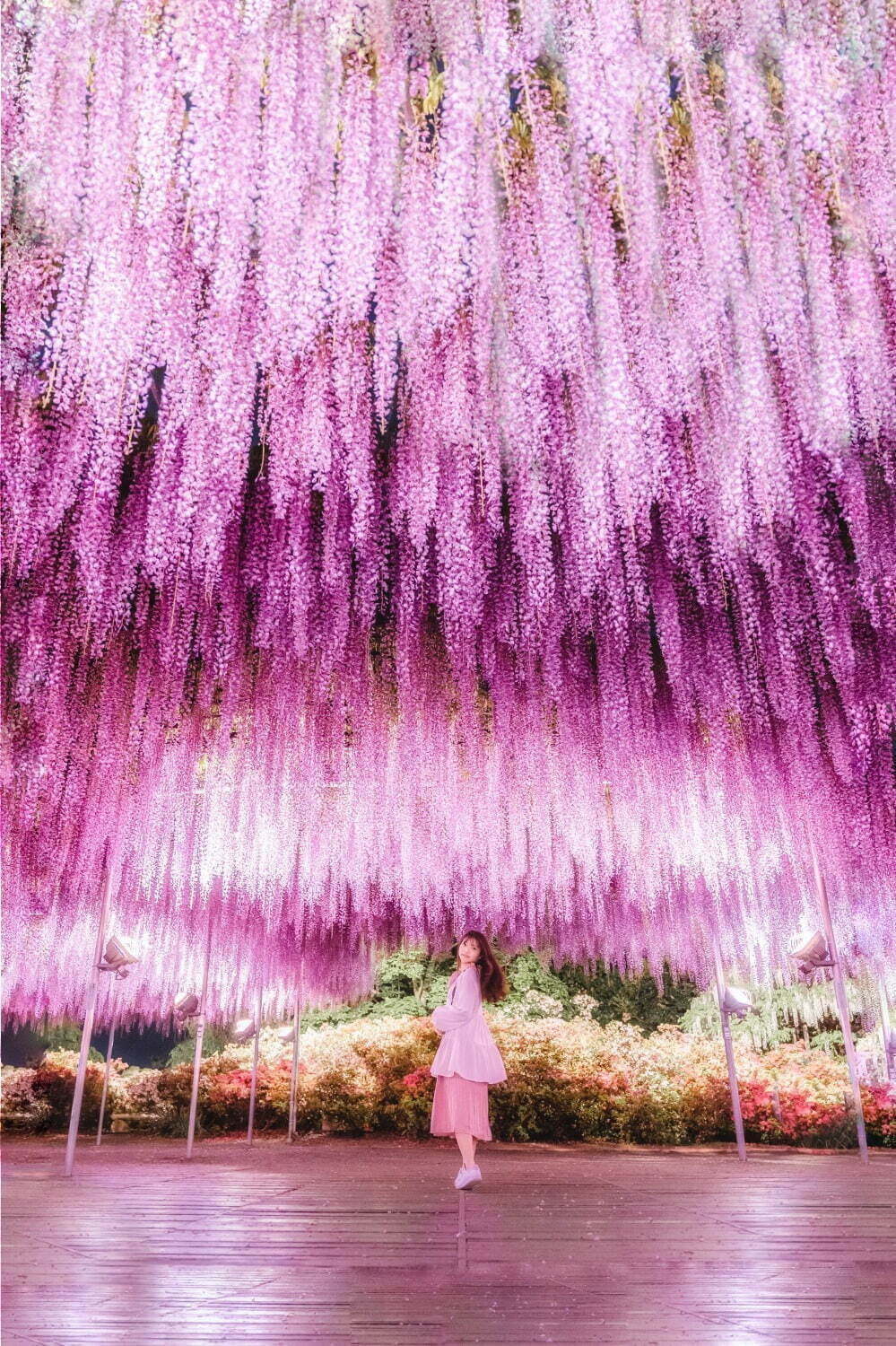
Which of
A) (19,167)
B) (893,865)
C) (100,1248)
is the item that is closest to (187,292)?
(19,167)

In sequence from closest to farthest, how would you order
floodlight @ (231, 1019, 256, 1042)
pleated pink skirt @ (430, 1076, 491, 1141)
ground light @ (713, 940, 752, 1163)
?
pleated pink skirt @ (430, 1076, 491, 1141) → ground light @ (713, 940, 752, 1163) → floodlight @ (231, 1019, 256, 1042)

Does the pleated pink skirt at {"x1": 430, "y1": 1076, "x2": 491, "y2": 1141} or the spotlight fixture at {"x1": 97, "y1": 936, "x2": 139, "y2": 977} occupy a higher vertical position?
the spotlight fixture at {"x1": 97, "y1": 936, "x2": 139, "y2": 977}

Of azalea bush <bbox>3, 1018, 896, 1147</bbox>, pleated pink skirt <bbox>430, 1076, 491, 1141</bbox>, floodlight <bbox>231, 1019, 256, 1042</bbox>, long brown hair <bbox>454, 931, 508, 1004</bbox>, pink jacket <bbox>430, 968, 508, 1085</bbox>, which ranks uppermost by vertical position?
long brown hair <bbox>454, 931, 508, 1004</bbox>

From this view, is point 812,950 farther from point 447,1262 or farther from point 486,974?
point 447,1262

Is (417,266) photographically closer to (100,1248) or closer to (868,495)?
(868,495)

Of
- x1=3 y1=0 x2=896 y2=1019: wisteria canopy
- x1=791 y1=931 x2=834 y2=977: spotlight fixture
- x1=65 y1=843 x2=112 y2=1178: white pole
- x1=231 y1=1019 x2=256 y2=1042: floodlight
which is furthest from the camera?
x1=231 y1=1019 x2=256 y2=1042: floodlight

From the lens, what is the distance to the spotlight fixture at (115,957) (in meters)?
5.84

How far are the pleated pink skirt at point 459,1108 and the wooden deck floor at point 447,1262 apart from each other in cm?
29

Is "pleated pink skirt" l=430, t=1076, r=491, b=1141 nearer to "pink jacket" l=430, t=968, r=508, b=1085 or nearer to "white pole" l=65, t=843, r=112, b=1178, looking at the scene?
"pink jacket" l=430, t=968, r=508, b=1085

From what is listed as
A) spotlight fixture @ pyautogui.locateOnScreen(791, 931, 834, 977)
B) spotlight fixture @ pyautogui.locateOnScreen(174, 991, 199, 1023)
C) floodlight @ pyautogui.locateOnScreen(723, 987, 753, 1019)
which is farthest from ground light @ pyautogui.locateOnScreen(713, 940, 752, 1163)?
spotlight fixture @ pyautogui.locateOnScreen(174, 991, 199, 1023)

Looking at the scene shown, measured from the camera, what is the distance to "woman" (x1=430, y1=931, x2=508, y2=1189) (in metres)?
3.94

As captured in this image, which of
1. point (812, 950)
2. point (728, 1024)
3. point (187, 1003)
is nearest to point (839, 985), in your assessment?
point (812, 950)

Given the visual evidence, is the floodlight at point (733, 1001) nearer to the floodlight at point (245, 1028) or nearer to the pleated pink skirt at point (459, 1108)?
the pleated pink skirt at point (459, 1108)

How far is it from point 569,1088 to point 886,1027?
3.90 meters
